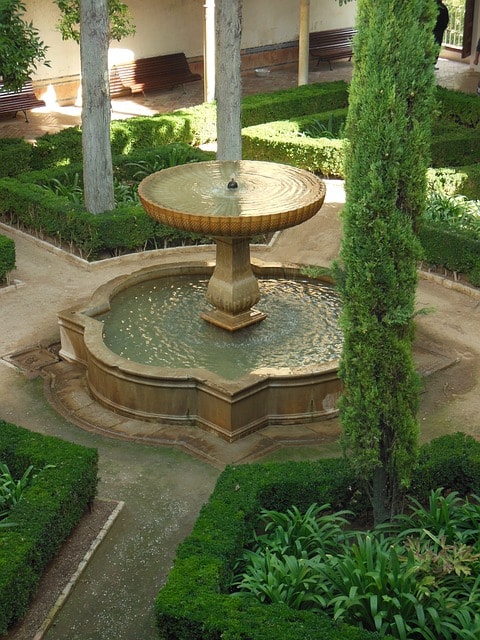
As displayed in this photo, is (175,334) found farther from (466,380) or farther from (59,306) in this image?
(466,380)

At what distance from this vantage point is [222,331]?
976 cm

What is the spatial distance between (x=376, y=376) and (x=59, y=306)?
19.0 feet

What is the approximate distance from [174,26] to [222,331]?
1493 centimetres

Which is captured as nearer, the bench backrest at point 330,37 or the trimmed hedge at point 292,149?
the trimmed hedge at point 292,149

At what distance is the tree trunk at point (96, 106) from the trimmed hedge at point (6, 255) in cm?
157

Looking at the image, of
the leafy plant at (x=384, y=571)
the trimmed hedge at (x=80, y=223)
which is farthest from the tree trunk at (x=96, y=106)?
the leafy plant at (x=384, y=571)

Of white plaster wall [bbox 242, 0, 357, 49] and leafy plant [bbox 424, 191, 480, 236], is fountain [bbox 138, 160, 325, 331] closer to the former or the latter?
leafy plant [bbox 424, 191, 480, 236]

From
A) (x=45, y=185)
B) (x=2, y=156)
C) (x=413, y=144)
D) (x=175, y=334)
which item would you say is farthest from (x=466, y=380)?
(x=2, y=156)

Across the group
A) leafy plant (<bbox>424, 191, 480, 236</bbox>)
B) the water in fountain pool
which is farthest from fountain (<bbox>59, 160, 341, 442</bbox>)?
leafy plant (<bbox>424, 191, 480, 236</bbox>)

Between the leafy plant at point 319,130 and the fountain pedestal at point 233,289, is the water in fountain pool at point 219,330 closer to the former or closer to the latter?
the fountain pedestal at point 233,289

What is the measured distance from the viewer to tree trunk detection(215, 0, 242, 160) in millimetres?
12766

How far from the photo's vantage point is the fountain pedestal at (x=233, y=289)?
9531mm

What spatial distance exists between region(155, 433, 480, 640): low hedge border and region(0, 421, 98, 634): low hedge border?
3.18 feet

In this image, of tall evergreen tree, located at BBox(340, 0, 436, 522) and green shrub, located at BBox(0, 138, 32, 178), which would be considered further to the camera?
green shrub, located at BBox(0, 138, 32, 178)
